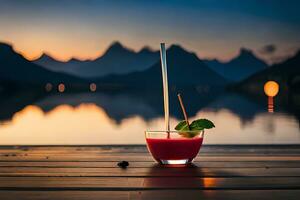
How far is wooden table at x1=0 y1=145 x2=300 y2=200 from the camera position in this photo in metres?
1.30

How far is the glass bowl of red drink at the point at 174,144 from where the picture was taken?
165cm

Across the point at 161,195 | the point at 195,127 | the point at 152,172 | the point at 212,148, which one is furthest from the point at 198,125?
the point at 212,148

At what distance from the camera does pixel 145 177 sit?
153cm

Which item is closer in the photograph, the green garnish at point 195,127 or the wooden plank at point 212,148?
the green garnish at point 195,127

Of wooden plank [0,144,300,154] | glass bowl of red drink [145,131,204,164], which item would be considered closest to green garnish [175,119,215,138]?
glass bowl of red drink [145,131,204,164]

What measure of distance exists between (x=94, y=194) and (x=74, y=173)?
0.32 meters

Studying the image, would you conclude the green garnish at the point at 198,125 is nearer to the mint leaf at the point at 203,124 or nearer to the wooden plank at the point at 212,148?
the mint leaf at the point at 203,124

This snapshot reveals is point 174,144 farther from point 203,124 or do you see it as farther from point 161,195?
point 161,195

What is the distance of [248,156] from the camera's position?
2.07m

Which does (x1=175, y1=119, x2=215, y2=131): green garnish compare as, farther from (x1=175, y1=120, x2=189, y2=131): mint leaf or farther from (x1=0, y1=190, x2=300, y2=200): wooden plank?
(x1=0, y1=190, x2=300, y2=200): wooden plank

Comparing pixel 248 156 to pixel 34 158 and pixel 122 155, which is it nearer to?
pixel 122 155

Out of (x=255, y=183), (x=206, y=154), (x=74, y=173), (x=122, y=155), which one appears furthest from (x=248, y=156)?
(x=74, y=173)

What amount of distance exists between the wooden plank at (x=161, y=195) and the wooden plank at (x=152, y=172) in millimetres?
241

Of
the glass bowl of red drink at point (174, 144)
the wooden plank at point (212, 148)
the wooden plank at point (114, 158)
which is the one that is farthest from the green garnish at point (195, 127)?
the wooden plank at point (212, 148)
